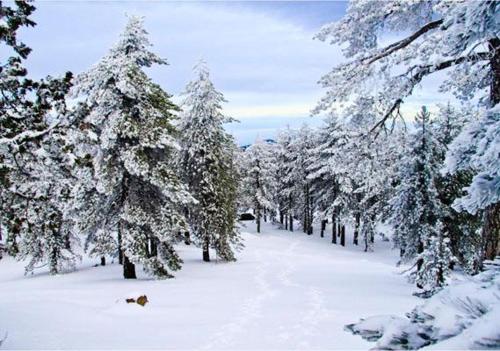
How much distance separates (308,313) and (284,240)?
33361 millimetres

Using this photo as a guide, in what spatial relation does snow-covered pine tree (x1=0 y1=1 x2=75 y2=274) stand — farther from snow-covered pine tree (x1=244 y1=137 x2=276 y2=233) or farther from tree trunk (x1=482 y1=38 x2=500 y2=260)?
snow-covered pine tree (x1=244 y1=137 x2=276 y2=233)

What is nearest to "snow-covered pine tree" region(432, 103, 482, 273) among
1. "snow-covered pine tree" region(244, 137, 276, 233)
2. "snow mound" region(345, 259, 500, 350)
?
"snow mound" region(345, 259, 500, 350)

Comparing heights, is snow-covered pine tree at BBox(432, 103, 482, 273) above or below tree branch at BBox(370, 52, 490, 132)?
below

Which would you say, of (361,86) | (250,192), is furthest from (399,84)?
(250,192)

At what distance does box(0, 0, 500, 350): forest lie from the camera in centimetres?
451

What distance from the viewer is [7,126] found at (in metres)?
7.37

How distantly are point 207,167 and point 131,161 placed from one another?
7.53 m

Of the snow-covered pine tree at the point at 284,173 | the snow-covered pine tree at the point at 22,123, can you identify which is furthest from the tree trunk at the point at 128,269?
the snow-covered pine tree at the point at 284,173

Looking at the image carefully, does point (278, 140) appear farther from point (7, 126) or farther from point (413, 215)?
point (7, 126)

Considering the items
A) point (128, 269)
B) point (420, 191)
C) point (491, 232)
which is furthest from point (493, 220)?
point (128, 269)

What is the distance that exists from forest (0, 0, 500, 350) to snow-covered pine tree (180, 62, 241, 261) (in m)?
0.09

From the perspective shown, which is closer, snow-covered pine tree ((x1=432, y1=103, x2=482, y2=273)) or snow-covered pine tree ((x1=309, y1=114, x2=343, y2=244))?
snow-covered pine tree ((x1=432, y1=103, x2=482, y2=273))

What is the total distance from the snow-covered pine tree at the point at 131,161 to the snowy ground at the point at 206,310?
1882mm

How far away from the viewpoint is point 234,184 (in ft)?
88.0
